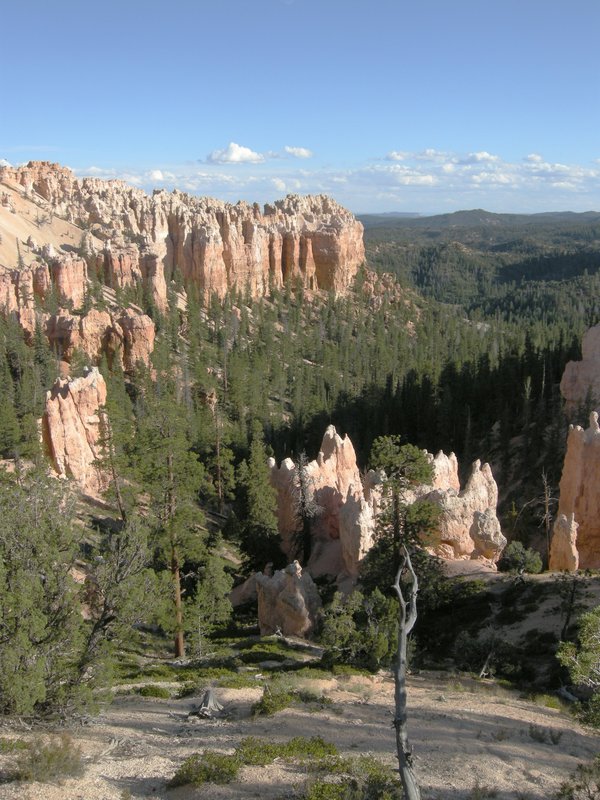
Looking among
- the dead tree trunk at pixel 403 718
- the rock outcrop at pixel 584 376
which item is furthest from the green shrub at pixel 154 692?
the rock outcrop at pixel 584 376

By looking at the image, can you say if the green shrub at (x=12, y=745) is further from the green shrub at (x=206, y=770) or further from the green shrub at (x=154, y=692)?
the green shrub at (x=154, y=692)

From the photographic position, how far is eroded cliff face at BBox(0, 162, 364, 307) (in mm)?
95881

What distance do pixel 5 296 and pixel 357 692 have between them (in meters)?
61.9

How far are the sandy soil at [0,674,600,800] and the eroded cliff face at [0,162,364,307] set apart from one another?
7412cm

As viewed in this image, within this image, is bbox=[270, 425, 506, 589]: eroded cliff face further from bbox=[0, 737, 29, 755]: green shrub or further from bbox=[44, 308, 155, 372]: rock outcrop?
bbox=[44, 308, 155, 372]: rock outcrop

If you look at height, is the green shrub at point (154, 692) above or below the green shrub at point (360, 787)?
below

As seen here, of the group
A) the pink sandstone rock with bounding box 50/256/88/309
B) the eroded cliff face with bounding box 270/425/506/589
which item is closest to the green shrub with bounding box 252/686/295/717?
the eroded cliff face with bounding box 270/425/506/589

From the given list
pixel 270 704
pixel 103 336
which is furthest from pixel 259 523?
pixel 103 336

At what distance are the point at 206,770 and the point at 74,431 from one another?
3226 cm

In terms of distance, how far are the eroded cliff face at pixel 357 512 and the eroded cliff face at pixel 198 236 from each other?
2121 inches

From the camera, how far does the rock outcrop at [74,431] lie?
39219 mm

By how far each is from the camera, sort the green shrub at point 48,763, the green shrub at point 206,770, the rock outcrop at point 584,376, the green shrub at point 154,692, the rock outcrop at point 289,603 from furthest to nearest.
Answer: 1. the rock outcrop at point 584,376
2. the rock outcrop at point 289,603
3. the green shrub at point 154,692
4. the green shrub at point 206,770
5. the green shrub at point 48,763

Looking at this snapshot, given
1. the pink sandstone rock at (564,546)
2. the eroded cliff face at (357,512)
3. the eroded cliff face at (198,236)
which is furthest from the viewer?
the eroded cliff face at (198,236)

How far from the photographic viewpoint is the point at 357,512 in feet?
90.1
